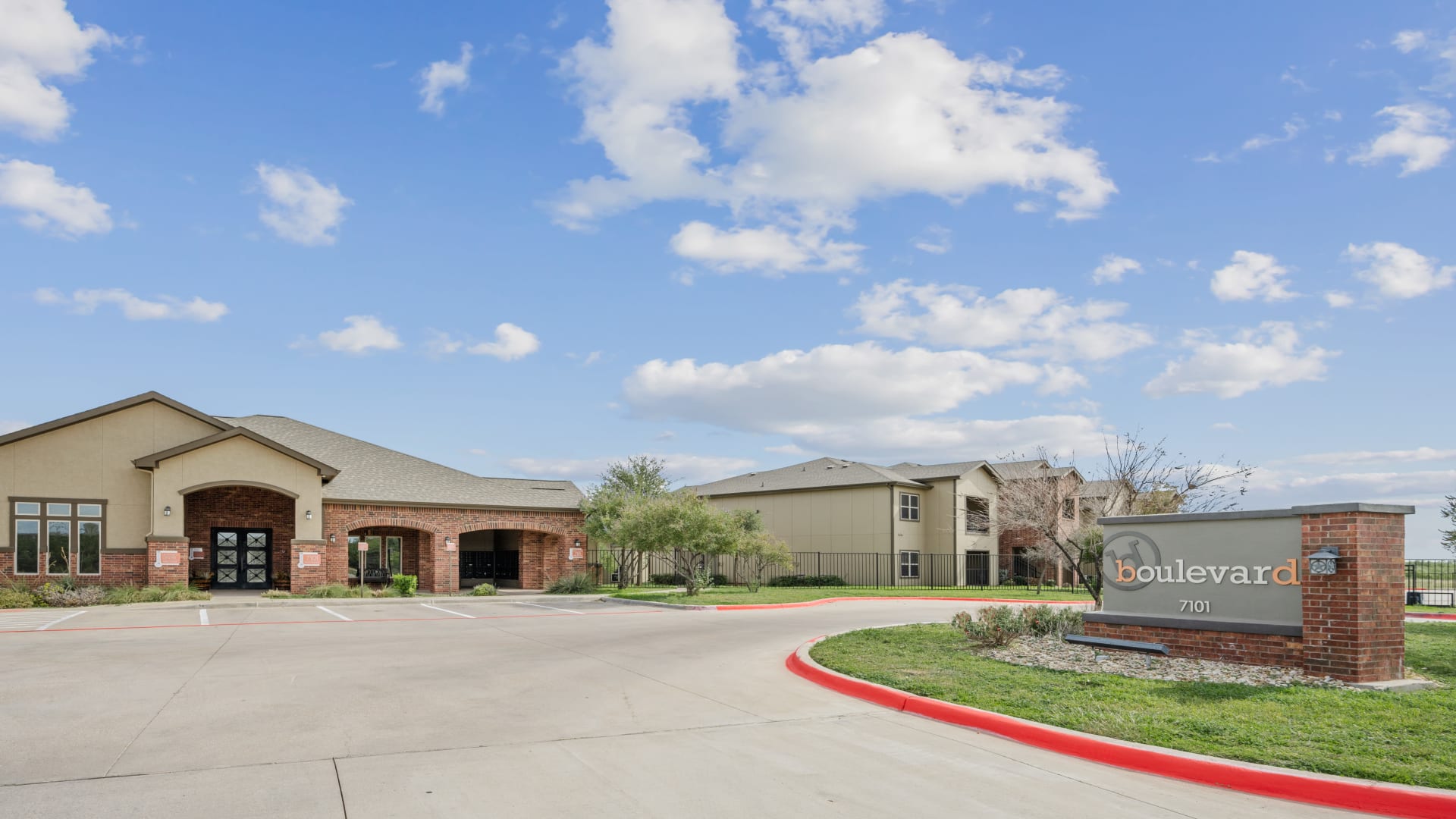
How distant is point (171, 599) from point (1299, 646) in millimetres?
27078

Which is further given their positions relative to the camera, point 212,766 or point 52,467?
point 52,467

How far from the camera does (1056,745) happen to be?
802 centimetres

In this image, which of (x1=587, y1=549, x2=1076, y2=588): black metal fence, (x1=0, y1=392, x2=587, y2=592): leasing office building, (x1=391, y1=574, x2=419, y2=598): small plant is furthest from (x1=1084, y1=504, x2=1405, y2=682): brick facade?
(x1=587, y1=549, x2=1076, y2=588): black metal fence

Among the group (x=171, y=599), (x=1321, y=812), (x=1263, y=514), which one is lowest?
(x=171, y=599)

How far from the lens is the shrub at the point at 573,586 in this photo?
33250 mm

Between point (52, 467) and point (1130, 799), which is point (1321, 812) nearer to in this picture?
point (1130, 799)

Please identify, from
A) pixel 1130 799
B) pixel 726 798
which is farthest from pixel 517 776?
pixel 1130 799

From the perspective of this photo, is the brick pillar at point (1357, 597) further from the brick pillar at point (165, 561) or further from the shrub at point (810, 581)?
the shrub at point (810, 581)

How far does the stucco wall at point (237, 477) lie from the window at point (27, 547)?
3.06m

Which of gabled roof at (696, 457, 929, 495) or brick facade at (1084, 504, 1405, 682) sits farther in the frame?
gabled roof at (696, 457, 929, 495)

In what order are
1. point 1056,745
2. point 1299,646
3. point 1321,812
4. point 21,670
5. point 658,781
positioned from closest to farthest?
point 1321,812
point 658,781
point 1056,745
point 1299,646
point 21,670

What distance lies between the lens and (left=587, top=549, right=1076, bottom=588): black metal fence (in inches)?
1626

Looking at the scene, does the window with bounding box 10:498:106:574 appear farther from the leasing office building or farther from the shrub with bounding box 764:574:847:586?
the shrub with bounding box 764:574:847:586

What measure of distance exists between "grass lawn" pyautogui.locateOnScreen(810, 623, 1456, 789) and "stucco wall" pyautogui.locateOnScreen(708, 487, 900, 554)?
96.3 feet
